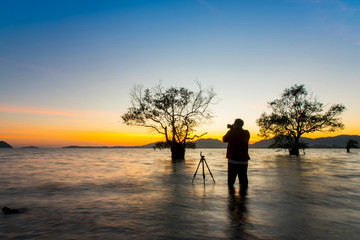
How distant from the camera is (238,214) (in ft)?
19.2

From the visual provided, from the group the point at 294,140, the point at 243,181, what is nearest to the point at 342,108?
the point at 294,140

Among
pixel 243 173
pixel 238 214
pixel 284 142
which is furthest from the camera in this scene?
pixel 284 142

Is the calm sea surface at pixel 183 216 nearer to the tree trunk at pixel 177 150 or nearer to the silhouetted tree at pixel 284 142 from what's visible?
the tree trunk at pixel 177 150

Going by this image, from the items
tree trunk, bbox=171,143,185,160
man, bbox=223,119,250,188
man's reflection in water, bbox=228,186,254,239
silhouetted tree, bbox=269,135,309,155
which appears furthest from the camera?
silhouetted tree, bbox=269,135,309,155

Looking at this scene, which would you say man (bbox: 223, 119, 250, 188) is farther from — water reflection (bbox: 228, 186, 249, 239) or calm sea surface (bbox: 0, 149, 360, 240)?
calm sea surface (bbox: 0, 149, 360, 240)

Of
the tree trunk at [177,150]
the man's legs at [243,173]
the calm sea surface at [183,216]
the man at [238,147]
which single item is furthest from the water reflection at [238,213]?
the tree trunk at [177,150]

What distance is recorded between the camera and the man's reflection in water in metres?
4.46

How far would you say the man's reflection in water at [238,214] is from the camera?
14.6ft

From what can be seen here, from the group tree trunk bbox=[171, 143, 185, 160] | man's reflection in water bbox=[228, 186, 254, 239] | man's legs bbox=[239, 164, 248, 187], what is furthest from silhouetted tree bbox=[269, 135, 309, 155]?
man's reflection in water bbox=[228, 186, 254, 239]

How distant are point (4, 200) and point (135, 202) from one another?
4.50m

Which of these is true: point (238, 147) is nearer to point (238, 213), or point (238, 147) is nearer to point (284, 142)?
point (238, 213)

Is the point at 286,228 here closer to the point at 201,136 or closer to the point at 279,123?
the point at 201,136

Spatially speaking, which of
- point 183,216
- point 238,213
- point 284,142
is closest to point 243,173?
point 238,213

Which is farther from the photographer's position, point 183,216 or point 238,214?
point 238,214
